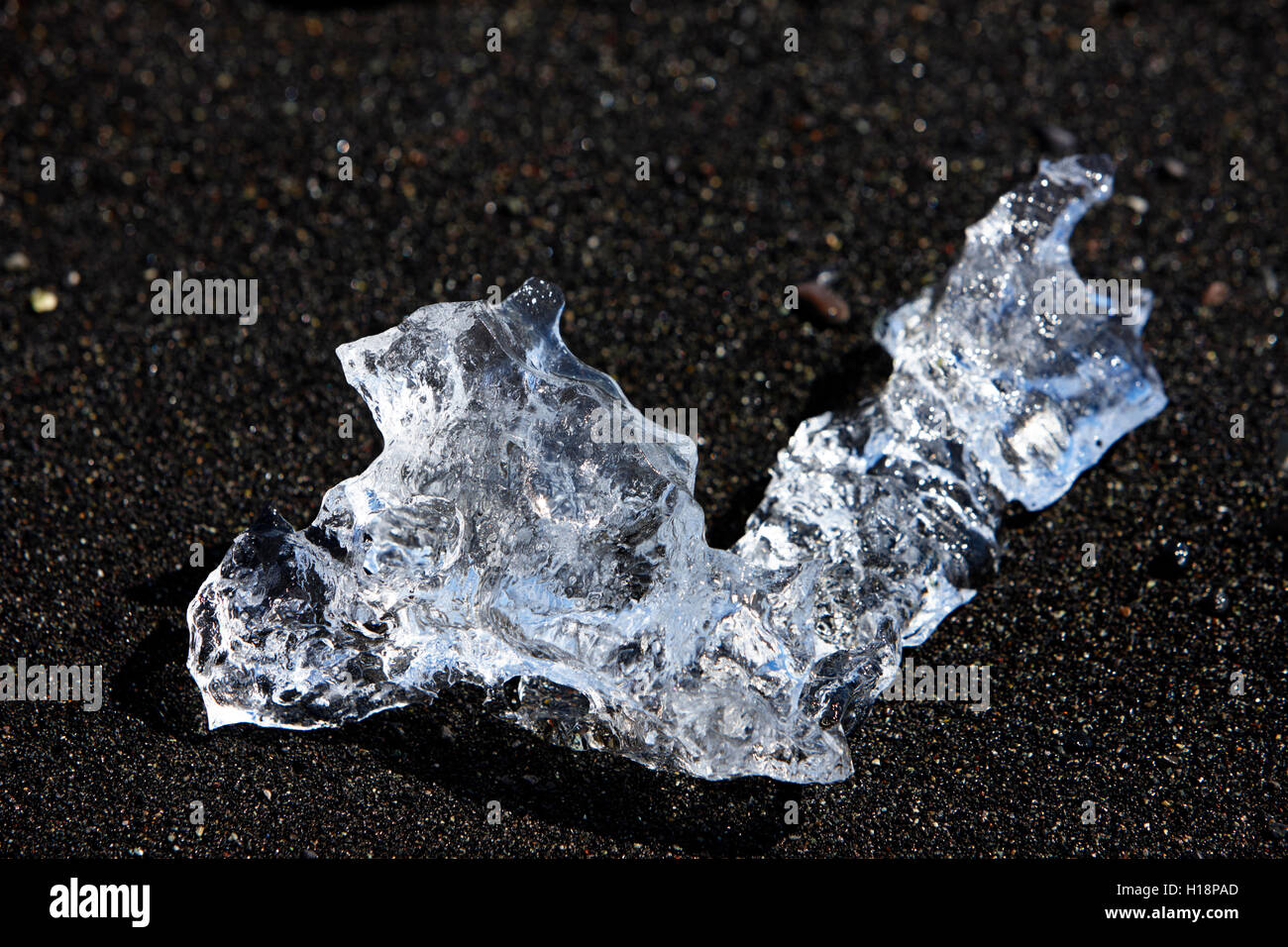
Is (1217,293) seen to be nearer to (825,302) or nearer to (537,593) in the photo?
(825,302)

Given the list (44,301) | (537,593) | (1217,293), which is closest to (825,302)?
(1217,293)

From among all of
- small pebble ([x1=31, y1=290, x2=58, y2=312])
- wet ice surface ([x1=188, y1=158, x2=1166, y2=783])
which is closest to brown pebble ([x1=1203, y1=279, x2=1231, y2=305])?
wet ice surface ([x1=188, y1=158, x2=1166, y2=783])

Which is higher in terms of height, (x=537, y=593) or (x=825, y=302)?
(x=825, y=302)

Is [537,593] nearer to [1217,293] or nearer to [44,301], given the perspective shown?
[44,301]

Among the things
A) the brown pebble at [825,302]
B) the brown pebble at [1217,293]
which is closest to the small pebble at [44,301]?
the brown pebble at [825,302]

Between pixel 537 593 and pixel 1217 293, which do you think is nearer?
pixel 537 593
